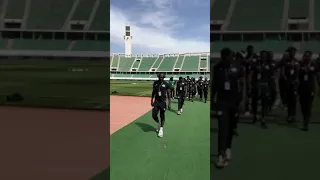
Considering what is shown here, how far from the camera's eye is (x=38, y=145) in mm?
5527

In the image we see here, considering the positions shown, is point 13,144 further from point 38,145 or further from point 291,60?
point 291,60

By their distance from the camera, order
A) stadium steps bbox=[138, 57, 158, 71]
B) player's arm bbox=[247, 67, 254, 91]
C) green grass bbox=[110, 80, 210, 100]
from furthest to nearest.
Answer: stadium steps bbox=[138, 57, 158, 71] → green grass bbox=[110, 80, 210, 100] → player's arm bbox=[247, 67, 254, 91]

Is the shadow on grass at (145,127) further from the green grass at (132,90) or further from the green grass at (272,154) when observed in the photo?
the green grass at (132,90)

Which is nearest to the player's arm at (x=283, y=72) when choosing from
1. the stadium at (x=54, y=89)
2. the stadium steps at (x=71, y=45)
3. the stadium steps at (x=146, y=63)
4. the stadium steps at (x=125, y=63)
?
the stadium at (x=54, y=89)

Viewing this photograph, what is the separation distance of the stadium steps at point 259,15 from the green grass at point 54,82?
8.06 metres

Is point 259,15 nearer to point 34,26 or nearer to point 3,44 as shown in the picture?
point 34,26

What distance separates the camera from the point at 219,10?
344 cm

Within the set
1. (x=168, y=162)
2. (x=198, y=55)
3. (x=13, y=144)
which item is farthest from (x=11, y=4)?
(x=198, y=55)

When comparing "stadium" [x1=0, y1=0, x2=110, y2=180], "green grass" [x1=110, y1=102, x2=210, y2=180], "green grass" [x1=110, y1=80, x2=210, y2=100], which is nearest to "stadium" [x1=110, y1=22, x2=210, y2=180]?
"green grass" [x1=110, y1=102, x2=210, y2=180]

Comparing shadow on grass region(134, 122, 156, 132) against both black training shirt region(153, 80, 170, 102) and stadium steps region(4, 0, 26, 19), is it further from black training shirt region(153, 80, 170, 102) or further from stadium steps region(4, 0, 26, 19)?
stadium steps region(4, 0, 26, 19)

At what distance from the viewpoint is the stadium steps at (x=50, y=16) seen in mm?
12734

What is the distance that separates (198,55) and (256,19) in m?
40.2

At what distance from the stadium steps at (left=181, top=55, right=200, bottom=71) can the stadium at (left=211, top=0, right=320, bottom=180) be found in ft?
124

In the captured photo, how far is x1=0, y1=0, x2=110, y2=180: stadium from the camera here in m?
4.56
